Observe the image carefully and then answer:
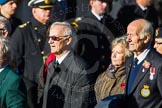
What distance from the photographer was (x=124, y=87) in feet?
30.6

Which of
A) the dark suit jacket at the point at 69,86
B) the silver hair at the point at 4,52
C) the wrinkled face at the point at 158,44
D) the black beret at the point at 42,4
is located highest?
the silver hair at the point at 4,52

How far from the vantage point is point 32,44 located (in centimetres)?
1112

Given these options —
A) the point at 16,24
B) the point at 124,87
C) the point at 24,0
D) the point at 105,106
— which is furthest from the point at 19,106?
the point at 24,0

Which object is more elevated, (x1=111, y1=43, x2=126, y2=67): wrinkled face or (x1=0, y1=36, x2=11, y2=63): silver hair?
(x1=0, y1=36, x2=11, y2=63): silver hair

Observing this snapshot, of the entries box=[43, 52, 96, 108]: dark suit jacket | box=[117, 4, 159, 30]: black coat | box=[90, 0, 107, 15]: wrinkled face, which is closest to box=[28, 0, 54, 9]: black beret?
box=[90, 0, 107, 15]: wrinkled face

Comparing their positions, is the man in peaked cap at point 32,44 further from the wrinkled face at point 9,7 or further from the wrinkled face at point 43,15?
the wrinkled face at point 9,7

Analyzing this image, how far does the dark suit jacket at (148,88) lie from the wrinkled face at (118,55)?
110 centimetres

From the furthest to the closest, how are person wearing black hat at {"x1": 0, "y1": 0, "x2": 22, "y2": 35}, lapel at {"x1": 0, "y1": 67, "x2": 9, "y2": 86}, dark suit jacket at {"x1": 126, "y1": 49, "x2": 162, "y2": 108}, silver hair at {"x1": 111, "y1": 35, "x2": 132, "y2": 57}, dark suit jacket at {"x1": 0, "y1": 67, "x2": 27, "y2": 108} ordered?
person wearing black hat at {"x1": 0, "y1": 0, "x2": 22, "y2": 35} → silver hair at {"x1": 111, "y1": 35, "x2": 132, "y2": 57} → dark suit jacket at {"x1": 126, "y1": 49, "x2": 162, "y2": 108} → lapel at {"x1": 0, "y1": 67, "x2": 9, "y2": 86} → dark suit jacket at {"x1": 0, "y1": 67, "x2": 27, "y2": 108}

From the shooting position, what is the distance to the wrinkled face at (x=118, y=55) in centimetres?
991

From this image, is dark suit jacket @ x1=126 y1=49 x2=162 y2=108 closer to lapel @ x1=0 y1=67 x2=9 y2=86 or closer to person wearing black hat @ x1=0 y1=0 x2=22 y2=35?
lapel @ x1=0 y1=67 x2=9 y2=86

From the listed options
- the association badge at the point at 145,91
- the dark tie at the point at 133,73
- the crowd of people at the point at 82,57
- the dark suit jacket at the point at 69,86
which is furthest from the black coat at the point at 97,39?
the association badge at the point at 145,91

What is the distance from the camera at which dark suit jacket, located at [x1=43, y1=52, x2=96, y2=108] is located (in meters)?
9.47

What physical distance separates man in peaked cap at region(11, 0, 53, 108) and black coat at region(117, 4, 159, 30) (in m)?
1.44

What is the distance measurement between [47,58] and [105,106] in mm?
2005
